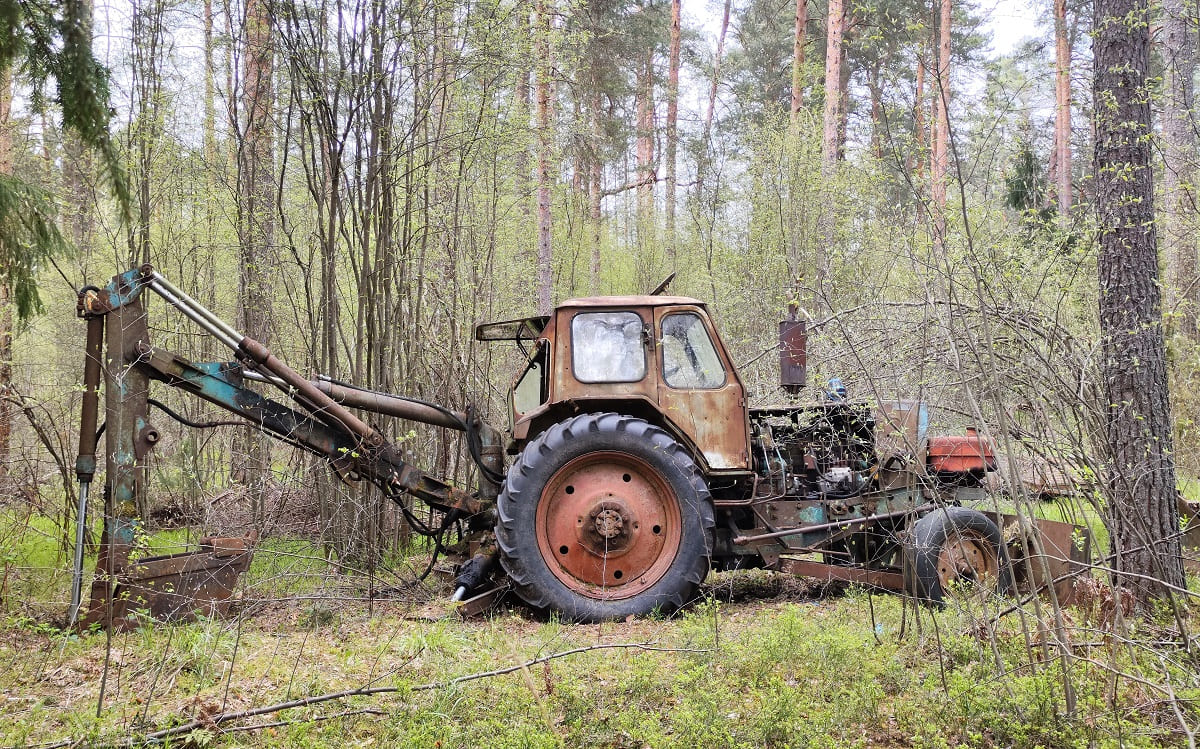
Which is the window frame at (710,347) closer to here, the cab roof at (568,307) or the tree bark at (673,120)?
the cab roof at (568,307)

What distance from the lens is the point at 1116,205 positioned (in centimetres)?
482

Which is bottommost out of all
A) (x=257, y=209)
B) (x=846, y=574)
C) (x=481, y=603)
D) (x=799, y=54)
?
(x=481, y=603)

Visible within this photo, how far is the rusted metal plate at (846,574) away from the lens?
566cm

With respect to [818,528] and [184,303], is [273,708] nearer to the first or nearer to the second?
[184,303]

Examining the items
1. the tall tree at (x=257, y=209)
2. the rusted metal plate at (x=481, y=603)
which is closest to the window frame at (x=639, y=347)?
the rusted metal plate at (x=481, y=603)

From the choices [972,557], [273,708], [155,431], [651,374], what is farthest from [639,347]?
[273,708]

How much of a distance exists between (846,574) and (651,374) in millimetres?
1894

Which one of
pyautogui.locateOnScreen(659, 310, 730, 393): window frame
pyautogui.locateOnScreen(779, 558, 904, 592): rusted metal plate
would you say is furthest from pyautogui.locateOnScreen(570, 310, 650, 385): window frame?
pyautogui.locateOnScreen(779, 558, 904, 592): rusted metal plate

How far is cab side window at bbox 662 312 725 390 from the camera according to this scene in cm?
596

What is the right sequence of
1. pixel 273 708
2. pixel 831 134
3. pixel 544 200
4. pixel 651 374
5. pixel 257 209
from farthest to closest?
pixel 831 134, pixel 544 200, pixel 257 209, pixel 651 374, pixel 273 708

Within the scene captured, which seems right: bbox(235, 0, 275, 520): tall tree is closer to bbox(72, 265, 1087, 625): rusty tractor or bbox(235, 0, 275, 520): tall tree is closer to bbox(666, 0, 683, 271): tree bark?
bbox(72, 265, 1087, 625): rusty tractor

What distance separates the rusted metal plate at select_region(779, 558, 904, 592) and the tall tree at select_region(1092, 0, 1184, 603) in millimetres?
1365

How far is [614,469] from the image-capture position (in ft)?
18.9

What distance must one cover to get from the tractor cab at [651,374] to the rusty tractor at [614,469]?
1 cm
